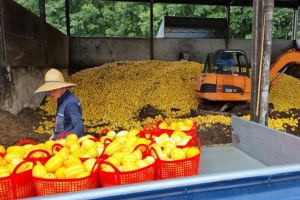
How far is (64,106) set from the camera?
10.9 feet

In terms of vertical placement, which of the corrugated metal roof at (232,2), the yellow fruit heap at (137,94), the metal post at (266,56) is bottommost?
the yellow fruit heap at (137,94)

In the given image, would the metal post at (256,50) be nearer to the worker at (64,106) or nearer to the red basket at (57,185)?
→ the worker at (64,106)

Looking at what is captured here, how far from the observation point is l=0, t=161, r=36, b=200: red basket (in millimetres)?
1495

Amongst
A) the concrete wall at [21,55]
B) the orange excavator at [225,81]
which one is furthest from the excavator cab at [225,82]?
the concrete wall at [21,55]

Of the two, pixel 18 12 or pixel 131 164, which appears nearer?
pixel 131 164

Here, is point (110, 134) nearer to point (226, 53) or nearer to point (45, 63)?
point (226, 53)

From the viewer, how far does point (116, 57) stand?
1447 cm

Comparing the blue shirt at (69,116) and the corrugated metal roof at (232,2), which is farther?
the corrugated metal roof at (232,2)

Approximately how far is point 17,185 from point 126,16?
79.7 feet

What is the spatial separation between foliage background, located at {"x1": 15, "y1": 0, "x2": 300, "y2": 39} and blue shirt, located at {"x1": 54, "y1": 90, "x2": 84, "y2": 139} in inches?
815

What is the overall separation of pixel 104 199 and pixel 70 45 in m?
13.6

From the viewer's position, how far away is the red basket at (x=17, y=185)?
1.50 metres

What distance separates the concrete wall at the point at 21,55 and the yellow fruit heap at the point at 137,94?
2.95 feet

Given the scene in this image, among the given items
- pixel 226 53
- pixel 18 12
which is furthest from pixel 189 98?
pixel 18 12
